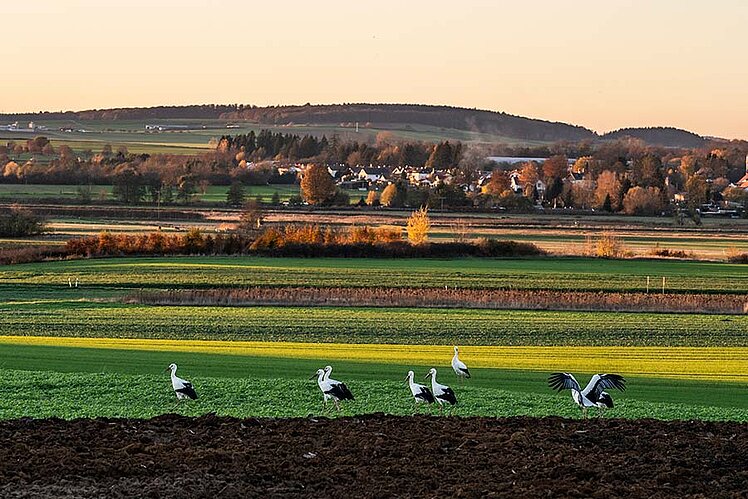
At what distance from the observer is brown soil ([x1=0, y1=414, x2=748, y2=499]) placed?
14.1 m

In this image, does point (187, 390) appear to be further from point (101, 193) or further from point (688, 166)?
point (688, 166)

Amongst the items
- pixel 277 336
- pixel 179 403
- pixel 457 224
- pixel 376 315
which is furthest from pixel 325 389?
pixel 457 224

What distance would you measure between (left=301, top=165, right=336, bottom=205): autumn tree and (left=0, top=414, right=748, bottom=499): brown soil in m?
97.1

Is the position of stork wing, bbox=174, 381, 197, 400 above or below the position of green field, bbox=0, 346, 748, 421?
above

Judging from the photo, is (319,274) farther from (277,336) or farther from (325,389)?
(325,389)

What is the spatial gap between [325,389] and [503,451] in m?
4.35

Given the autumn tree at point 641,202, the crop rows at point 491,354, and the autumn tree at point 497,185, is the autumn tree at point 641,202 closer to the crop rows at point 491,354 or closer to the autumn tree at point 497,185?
the autumn tree at point 497,185

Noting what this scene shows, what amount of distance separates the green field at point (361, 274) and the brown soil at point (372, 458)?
116 feet

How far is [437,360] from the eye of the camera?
101ft

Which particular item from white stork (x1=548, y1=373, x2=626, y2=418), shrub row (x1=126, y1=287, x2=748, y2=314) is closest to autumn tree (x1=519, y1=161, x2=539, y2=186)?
shrub row (x1=126, y1=287, x2=748, y2=314)

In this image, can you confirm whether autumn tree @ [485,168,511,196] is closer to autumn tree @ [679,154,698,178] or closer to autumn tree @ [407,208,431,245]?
autumn tree @ [679,154,698,178]

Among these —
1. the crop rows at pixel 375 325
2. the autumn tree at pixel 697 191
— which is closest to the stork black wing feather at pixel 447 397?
the crop rows at pixel 375 325

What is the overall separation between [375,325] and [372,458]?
24298 millimetres

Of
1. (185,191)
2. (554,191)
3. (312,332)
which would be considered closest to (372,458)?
(312,332)
